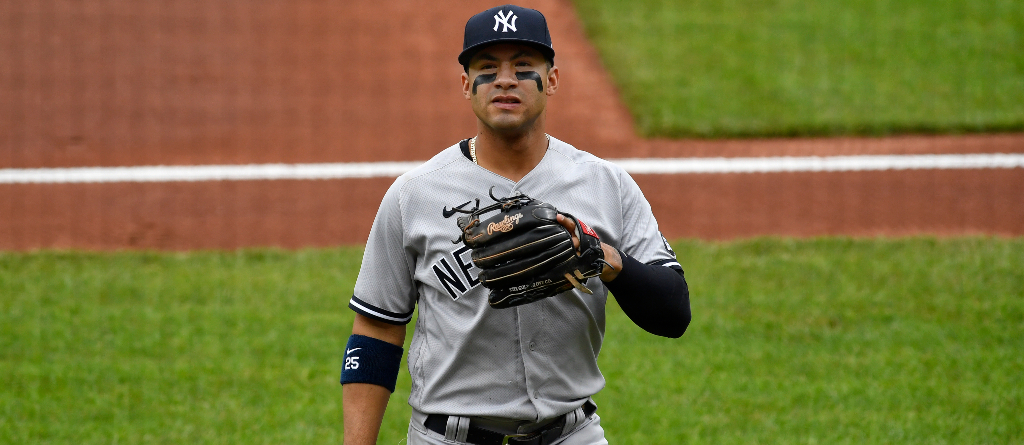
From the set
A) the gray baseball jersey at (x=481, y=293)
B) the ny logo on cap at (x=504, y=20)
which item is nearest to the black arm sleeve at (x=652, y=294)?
the gray baseball jersey at (x=481, y=293)

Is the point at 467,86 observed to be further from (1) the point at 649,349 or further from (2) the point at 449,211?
(1) the point at 649,349

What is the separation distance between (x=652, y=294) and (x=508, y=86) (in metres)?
0.66

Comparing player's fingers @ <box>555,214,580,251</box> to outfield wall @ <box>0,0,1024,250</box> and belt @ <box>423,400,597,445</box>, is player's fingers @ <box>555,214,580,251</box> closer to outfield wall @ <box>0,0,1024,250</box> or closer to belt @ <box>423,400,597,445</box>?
belt @ <box>423,400,597,445</box>

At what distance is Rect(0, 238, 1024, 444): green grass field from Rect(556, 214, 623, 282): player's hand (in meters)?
2.68

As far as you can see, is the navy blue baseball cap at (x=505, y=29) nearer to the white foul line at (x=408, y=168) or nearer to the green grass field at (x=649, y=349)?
the green grass field at (x=649, y=349)

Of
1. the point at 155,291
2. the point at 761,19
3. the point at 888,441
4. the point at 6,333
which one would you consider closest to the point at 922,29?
the point at 761,19

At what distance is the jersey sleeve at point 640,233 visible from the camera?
2.84 meters

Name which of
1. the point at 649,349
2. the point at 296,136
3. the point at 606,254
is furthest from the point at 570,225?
the point at 296,136

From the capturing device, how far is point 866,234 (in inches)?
320

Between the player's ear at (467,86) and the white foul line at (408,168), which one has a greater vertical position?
the player's ear at (467,86)

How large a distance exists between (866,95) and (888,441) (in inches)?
261

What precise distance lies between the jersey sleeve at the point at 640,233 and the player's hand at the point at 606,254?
0.72 feet

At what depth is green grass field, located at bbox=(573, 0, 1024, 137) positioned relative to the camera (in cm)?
1042

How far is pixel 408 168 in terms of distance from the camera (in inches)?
372
